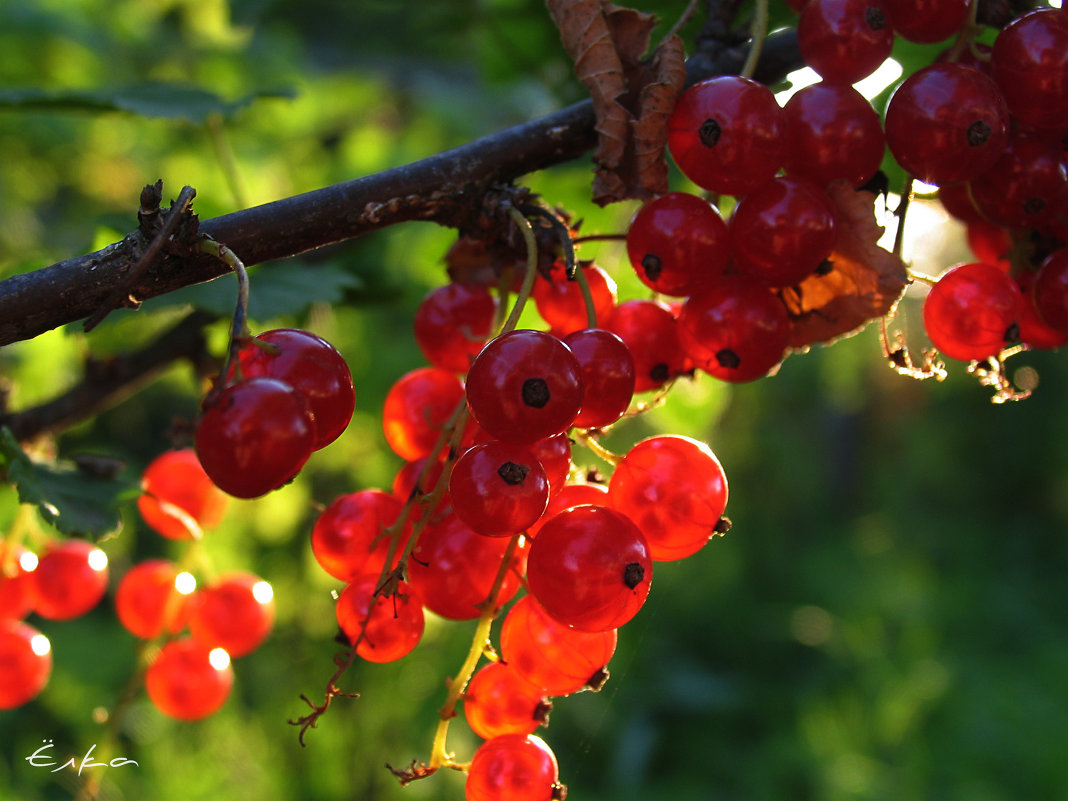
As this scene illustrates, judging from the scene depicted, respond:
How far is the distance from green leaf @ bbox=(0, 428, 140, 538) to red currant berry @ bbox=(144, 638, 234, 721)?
0.23 metres

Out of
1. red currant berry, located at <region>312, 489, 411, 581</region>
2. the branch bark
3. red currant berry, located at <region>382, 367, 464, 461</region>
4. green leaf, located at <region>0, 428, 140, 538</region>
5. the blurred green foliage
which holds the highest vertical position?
the branch bark

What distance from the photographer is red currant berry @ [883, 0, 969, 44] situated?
0.75 metres

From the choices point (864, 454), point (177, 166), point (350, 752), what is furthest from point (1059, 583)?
point (177, 166)

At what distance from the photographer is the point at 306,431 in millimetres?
514

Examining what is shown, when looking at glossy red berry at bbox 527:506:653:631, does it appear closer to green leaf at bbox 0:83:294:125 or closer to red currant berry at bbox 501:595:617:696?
red currant berry at bbox 501:595:617:696

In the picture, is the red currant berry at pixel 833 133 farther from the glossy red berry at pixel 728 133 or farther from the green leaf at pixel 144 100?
the green leaf at pixel 144 100

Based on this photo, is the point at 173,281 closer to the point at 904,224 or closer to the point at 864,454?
the point at 904,224

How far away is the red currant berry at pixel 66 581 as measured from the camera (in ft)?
3.41

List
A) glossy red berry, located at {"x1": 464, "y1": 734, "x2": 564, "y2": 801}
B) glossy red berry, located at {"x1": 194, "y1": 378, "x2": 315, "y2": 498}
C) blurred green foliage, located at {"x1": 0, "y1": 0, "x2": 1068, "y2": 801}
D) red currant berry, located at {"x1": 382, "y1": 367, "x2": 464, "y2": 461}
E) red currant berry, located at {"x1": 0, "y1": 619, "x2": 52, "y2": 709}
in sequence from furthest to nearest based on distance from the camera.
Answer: blurred green foliage, located at {"x1": 0, "y1": 0, "x2": 1068, "y2": 801} → red currant berry, located at {"x1": 0, "y1": 619, "x2": 52, "y2": 709} → red currant berry, located at {"x1": 382, "y1": 367, "x2": 464, "y2": 461} → glossy red berry, located at {"x1": 464, "y1": 734, "x2": 564, "y2": 801} → glossy red berry, located at {"x1": 194, "y1": 378, "x2": 315, "y2": 498}

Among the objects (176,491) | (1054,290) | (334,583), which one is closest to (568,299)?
(1054,290)

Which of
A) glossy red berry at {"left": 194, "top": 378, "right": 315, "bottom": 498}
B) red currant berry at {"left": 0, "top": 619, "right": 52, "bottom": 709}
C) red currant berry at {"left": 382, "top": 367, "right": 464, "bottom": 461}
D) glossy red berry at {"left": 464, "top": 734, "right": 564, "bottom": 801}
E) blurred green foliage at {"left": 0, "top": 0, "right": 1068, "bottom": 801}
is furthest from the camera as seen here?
blurred green foliage at {"left": 0, "top": 0, "right": 1068, "bottom": 801}

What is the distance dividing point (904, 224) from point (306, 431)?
0.57 metres

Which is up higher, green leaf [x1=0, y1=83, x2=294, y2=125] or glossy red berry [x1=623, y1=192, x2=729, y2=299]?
glossy red berry [x1=623, y1=192, x2=729, y2=299]

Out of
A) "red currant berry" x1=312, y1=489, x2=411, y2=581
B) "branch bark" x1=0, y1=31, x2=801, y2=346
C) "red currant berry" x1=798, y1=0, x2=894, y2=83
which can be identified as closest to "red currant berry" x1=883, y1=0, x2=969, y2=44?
"red currant berry" x1=798, y1=0, x2=894, y2=83
